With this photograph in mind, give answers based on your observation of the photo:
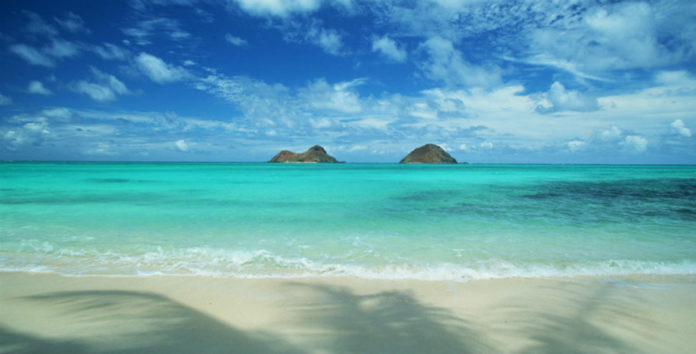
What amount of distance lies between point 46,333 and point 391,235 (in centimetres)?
620

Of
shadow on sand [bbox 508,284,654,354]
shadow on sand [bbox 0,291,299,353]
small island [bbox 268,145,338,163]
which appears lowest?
shadow on sand [bbox 508,284,654,354]

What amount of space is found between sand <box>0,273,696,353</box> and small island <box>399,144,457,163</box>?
16697 centimetres

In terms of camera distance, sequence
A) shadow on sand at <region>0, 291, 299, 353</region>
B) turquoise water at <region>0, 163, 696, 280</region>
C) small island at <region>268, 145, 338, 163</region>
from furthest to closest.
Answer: small island at <region>268, 145, 338, 163</region> < turquoise water at <region>0, 163, 696, 280</region> < shadow on sand at <region>0, 291, 299, 353</region>

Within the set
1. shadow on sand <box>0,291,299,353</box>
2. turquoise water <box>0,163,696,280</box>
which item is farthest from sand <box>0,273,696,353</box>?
turquoise water <box>0,163,696,280</box>

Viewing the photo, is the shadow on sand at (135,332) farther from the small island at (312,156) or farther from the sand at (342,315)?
the small island at (312,156)

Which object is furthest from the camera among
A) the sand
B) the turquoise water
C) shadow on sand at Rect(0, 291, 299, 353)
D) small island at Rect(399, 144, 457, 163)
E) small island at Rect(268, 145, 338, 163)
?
→ small island at Rect(268, 145, 338, 163)

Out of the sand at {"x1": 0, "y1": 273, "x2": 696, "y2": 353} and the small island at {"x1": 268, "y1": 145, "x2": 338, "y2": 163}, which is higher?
the small island at {"x1": 268, "y1": 145, "x2": 338, "y2": 163}

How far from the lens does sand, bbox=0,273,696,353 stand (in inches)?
110

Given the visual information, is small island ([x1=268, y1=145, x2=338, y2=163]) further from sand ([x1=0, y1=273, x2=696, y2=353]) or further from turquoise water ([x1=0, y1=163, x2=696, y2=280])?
sand ([x1=0, y1=273, x2=696, y2=353])

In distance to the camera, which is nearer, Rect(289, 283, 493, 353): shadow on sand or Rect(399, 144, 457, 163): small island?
Rect(289, 283, 493, 353): shadow on sand

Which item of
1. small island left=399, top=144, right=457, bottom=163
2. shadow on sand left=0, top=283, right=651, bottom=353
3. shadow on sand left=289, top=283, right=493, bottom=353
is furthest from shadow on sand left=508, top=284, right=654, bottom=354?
small island left=399, top=144, right=457, bottom=163

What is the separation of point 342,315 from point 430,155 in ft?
558

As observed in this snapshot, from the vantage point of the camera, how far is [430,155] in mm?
166000

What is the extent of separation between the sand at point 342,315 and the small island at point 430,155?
548 ft
